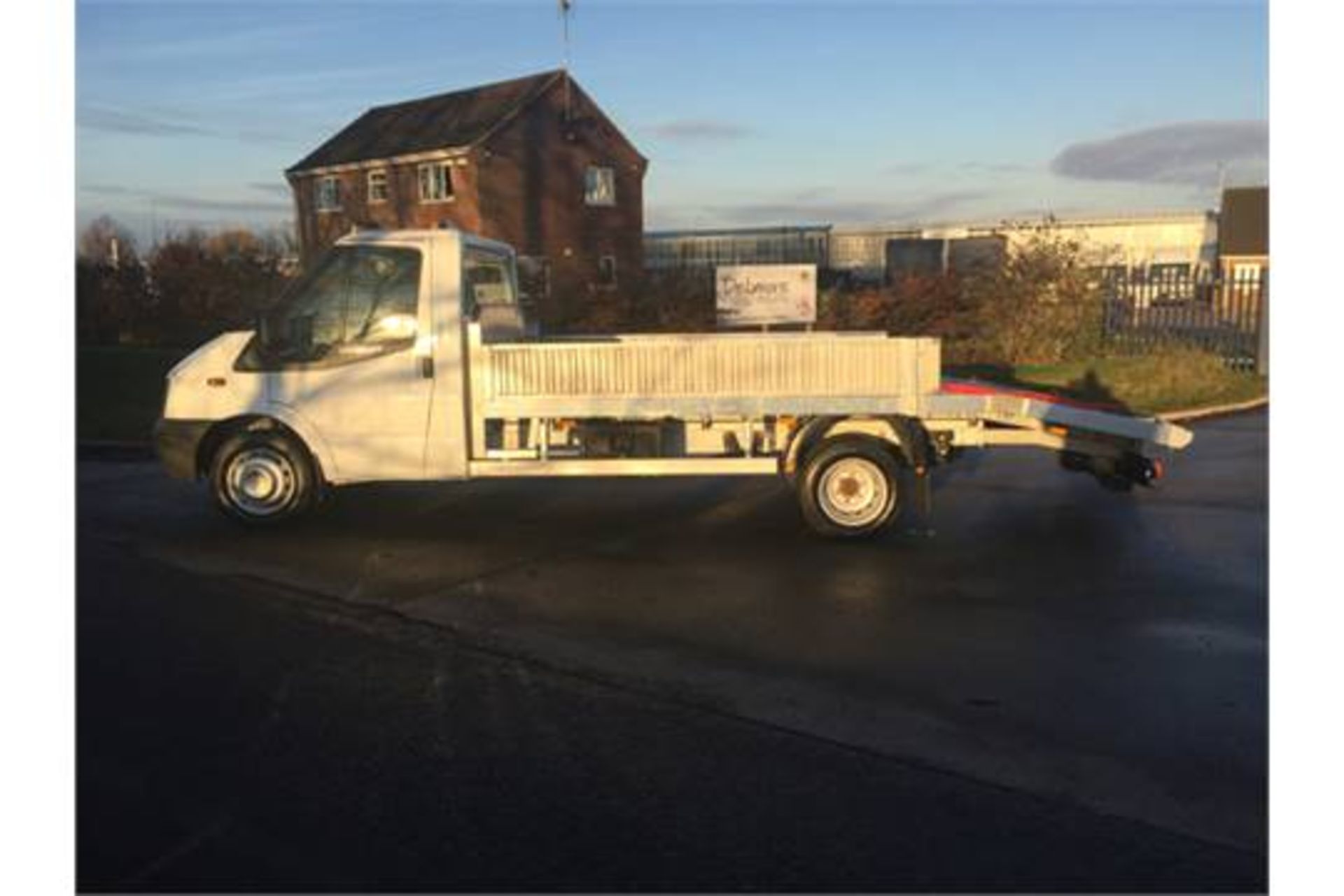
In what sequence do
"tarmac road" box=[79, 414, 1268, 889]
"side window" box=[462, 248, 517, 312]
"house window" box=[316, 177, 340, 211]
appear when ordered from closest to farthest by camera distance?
"tarmac road" box=[79, 414, 1268, 889], "side window" box=[462, 248, 517, 312], "house window" box=[316, 177, 340, 211]

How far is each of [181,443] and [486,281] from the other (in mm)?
2703

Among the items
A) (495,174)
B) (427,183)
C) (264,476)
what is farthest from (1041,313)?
(427,183)

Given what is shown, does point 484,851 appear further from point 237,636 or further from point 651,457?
point 651,457

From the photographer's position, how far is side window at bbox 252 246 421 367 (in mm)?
8867

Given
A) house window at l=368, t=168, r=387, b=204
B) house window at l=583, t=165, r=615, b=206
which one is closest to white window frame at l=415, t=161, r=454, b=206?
house window at l=368, t=168, r=387, b=204

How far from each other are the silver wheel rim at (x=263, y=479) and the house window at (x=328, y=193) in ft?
124

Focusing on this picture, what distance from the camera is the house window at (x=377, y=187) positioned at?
43.4 metres

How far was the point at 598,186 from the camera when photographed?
148 ft

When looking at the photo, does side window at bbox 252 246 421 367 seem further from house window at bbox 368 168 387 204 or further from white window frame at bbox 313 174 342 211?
white window frame at bbox 313 174 342 211

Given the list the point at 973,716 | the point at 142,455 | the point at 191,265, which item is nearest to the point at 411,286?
the point at 973,716

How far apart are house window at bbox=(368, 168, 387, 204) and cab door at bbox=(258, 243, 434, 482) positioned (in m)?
36.2

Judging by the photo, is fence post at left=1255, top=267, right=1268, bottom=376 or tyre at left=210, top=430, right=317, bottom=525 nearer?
tyre at left=210, top=430, right=317, bottom=525

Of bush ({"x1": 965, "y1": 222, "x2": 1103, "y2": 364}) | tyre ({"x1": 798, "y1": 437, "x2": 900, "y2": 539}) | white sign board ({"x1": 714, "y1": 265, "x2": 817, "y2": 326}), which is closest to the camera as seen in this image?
tyre ({"x1": 798, "y1": 437, "x2": 900, "y2": 539})

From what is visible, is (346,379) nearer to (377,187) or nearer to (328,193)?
(377,187)
